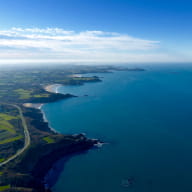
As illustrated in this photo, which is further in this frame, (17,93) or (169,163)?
(17,93)

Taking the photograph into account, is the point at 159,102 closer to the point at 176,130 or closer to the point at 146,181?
the point at 176,130

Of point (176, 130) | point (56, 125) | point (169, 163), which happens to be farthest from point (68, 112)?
point (169, 163)

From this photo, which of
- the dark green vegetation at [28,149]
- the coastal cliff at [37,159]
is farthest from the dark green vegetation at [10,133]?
the coastal cliff at [37,159]

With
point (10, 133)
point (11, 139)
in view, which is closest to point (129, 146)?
point (11, 139)

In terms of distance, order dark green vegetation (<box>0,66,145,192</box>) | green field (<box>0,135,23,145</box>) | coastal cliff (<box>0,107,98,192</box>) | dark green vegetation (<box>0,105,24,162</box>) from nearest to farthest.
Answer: coastal cliff (<box>0,107,98,192</box>) < dark green vegetation (<box>0,66,145,192</box>) < dark green vegetation (<box>0,105,24,162</box>) < green field (<box>0,135,23,145</box>)

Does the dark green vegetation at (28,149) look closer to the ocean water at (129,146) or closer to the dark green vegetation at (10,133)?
the dark green vegetation at (10,133)

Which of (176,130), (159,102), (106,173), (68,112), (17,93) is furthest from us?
(17,93)

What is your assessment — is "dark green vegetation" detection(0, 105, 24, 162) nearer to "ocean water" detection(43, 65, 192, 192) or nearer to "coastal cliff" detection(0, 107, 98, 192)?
"coastal cliff" detection(0, 107, 98, 192)

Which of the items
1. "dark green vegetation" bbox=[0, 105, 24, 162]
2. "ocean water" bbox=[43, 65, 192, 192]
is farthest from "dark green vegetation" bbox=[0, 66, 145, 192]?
"ocean water" bbox=[43, 65, 192, 192]
